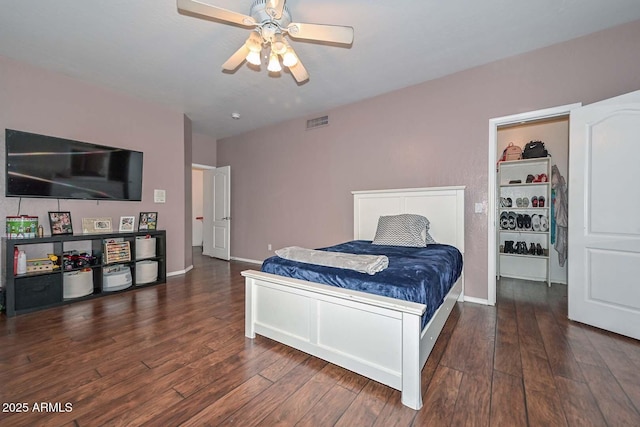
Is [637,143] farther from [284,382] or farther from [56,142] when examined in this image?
[56,142]

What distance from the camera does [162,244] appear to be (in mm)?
3969

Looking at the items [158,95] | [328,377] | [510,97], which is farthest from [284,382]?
[158,95]

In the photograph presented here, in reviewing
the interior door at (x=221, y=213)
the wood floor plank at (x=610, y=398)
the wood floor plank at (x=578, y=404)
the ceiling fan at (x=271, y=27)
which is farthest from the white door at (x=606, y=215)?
the interior door at (x=221, y=213)

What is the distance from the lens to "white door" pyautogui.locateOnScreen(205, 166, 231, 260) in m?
5.70

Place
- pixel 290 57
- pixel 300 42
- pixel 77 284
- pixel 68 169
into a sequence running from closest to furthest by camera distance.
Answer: pixel 290 57 < pixel 300 42 < pixel 77 284 < pixel 68 169

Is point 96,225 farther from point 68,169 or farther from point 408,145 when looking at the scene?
point 408,145

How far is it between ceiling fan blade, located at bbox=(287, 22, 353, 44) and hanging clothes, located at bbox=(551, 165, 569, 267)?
3903 millimetres

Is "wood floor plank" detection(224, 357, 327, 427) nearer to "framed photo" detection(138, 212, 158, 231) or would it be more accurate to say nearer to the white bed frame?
the white bed frame

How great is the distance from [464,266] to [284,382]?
261cm

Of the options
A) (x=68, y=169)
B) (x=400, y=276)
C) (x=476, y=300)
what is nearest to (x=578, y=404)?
(x=400, y=276)

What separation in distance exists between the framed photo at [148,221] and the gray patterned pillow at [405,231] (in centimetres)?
334

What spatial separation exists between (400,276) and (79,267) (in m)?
3.66

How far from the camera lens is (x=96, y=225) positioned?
350cm

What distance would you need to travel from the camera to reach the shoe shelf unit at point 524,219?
4059mm
